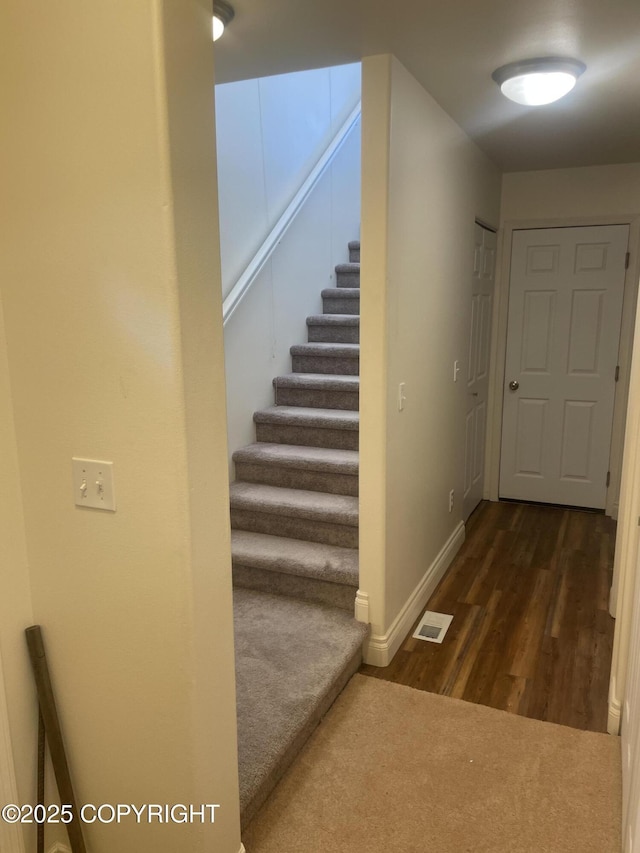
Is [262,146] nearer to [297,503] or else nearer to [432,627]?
[297,503]

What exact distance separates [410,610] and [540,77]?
2233 millimetres

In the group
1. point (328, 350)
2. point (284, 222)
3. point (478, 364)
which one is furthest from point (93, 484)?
point (478, 364)

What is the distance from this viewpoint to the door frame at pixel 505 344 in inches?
163

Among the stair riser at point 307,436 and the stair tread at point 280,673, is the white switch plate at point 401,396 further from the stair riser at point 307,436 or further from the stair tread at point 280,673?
the stair tread at point 280,673

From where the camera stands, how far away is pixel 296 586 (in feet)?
9.27

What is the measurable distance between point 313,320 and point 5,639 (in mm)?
2898

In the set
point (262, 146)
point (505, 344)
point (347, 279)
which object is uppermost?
point (262, 146)

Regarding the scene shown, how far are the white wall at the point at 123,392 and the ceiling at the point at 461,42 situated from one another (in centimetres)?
87

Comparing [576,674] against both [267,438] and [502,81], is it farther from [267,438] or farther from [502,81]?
[502,81]

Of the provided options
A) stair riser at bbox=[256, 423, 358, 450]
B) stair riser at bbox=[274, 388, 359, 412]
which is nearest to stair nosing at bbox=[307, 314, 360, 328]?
stair riser at bbox=[274, 388, 359, 412]

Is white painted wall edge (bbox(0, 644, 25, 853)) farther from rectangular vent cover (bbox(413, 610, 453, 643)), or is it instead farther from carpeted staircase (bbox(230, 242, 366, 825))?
rectangular vent cover (bbox(413, 610, 453, 643))

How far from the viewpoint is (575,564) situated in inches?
144

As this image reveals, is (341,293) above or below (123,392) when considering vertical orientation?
above

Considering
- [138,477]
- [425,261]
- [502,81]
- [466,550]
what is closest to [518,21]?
[502,81]
